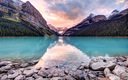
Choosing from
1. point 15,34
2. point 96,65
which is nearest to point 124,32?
point 15,34

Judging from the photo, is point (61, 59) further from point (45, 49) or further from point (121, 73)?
point (45, 49)

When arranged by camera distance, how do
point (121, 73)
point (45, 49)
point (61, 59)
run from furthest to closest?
point (45, 49) → point (61, 59) → point (121, 73)

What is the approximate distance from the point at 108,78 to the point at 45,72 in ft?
18.6

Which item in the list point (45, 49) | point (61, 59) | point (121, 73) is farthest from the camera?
point (45, 49)

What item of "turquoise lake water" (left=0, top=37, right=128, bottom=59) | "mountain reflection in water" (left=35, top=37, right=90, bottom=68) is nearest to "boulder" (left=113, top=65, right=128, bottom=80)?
"mountain reflection in water" (left=35, top=37, right=90, bottom=68)

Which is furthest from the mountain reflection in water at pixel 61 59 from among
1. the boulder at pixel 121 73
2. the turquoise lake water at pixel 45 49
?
the boulder at pixel 121 73

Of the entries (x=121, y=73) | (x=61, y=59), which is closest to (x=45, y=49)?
(x=61, y=59)

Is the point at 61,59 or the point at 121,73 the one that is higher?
the point at 121,73

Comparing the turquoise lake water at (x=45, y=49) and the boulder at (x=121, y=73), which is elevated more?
the boulder at (x=121, y=73)

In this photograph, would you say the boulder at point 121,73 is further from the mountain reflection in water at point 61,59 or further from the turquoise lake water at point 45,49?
the turquoise lake water at point 45,49

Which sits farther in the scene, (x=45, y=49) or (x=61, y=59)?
(x=45, y=49)

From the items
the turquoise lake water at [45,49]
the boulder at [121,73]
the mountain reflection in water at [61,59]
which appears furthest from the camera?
the turquoise lake water at [45,49]

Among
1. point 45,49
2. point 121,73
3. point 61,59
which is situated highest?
point 121,73

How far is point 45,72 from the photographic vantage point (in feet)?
46.4
